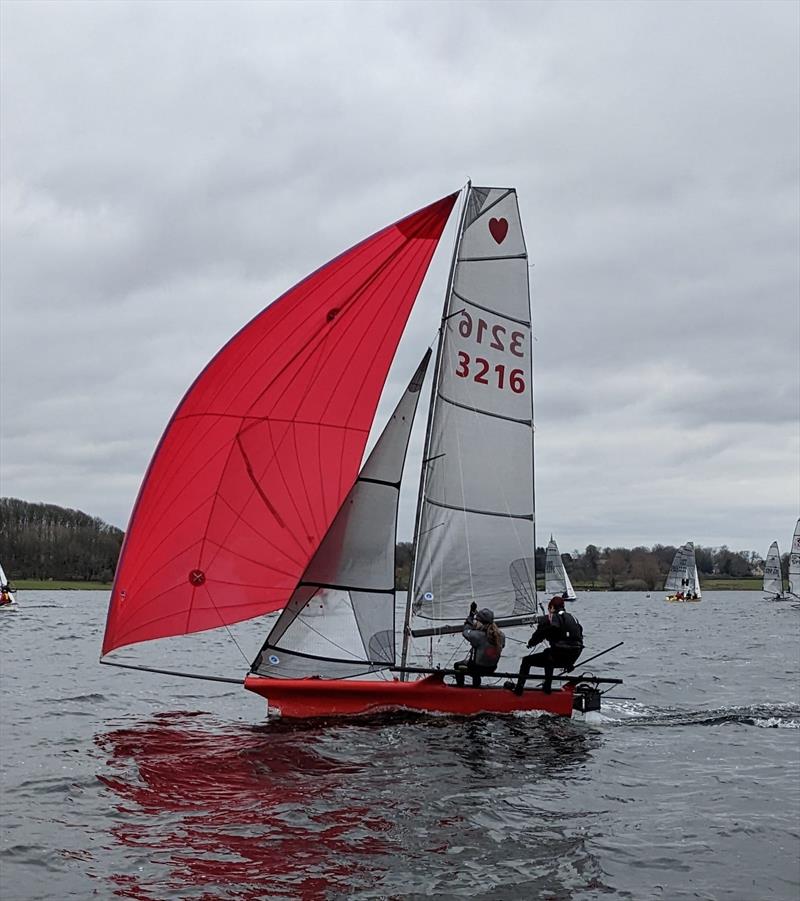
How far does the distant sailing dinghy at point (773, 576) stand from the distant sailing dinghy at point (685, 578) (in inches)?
225

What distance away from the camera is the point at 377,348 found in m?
13.3

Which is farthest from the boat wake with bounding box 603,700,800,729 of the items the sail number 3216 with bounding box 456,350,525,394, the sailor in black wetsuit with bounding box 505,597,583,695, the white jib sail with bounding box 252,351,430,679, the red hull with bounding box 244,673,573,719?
the sail number 3216 with bounding box 456,350,525,394

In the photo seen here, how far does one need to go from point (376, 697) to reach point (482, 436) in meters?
3.83

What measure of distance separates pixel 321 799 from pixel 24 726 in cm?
580

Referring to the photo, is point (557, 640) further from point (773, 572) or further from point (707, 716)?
point (773, 572)

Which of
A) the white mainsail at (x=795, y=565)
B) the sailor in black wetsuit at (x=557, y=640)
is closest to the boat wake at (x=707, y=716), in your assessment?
the sailor in black wetsuit at (x=557, y=640)

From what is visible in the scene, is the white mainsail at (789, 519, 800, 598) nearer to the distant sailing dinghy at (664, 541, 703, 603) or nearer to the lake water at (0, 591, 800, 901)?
the distant sailing dinghy at (664, 541, 703, 603)

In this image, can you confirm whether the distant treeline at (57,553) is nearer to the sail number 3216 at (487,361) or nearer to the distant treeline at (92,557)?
the distant treeline at (92,557)

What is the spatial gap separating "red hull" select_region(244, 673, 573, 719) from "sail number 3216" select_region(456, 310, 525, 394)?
13.4ft

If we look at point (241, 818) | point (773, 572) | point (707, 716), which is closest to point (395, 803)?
point (241, 818)

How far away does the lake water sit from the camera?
7.13 meters

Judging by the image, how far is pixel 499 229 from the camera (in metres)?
14.2

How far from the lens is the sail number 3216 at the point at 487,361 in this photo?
Result: 1394cm

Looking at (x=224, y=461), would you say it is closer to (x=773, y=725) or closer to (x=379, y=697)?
(x=379, y=697)
